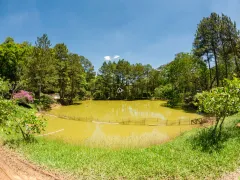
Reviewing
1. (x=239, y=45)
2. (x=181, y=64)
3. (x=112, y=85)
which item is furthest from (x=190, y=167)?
(x=112, y=85)

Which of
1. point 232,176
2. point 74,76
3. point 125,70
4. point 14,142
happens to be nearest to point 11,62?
point 74,76

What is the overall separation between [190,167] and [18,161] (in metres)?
7.32

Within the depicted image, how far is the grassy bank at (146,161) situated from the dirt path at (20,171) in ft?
1.43

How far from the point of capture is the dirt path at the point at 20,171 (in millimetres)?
5798

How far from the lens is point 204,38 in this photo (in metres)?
26.4

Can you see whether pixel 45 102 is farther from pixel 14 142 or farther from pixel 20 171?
pixel 20 171

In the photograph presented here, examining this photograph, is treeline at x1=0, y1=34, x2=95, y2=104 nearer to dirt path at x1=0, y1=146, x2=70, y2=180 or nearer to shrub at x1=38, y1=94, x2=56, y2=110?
shrub at x1=38, y1=94, x2=56, y2=110

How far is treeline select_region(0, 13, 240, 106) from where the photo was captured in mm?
25516

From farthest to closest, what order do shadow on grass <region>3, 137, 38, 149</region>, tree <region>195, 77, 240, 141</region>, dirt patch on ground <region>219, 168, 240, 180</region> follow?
tree <region>195, 77, 240, 141</region> → shadow on grass <region>3, 137, 38, 149</region> → dirt patch on ground <region>219, 168, 240, 180</region>

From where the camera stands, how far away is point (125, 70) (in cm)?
4744

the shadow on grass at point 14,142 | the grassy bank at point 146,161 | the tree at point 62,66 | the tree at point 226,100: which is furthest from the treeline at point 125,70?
the shadow on grass at point 14,142

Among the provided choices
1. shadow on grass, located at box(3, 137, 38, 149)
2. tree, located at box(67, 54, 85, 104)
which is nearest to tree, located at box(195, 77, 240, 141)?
shadow on grass, located at box(3, 137, 38, 149)

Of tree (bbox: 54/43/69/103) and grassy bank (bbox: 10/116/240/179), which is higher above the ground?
tree (bbox: 54/43/69/103)

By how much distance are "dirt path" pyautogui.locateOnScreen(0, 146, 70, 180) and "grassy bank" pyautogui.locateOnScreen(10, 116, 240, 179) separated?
437 millimetres
